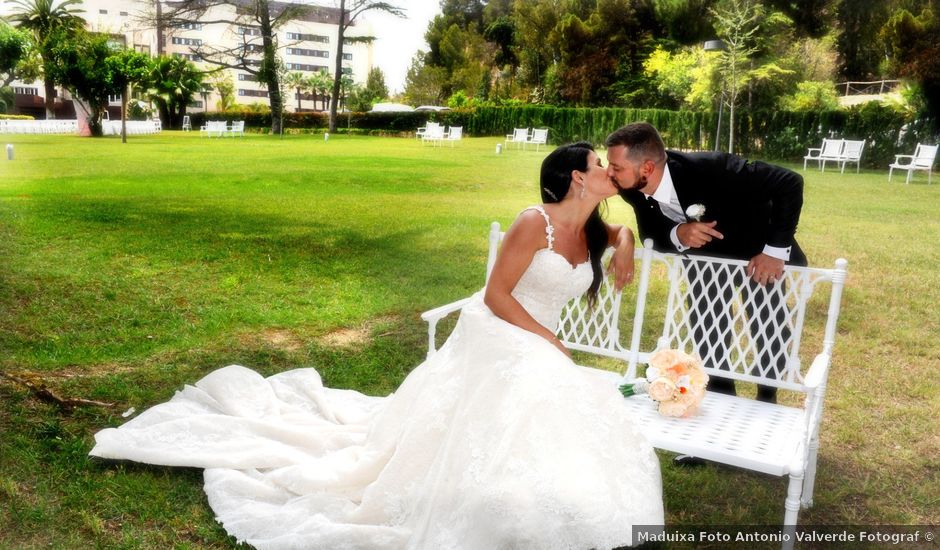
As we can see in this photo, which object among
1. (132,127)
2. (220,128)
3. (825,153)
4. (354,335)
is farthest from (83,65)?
(825,153)

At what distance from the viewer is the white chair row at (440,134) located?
5801 mm

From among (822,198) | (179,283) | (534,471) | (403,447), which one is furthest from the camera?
(822,198)

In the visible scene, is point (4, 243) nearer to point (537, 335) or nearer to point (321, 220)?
point (321, 220)

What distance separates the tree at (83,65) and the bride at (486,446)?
11.8 ft

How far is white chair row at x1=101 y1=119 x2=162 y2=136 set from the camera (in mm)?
5691

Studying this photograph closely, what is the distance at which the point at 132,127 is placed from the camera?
590cm

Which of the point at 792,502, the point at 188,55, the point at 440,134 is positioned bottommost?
the point at 792,502

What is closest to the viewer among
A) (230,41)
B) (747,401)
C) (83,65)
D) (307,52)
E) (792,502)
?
(792,502)

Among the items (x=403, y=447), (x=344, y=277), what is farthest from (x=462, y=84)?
(x=403, y=447)

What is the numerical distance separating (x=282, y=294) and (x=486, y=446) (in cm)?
309

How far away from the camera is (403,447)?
1.90 metres

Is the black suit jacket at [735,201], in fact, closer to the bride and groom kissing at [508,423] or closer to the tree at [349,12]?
the bride and groom kissing at [508,423]

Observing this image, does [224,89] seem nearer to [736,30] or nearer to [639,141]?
[736,30]

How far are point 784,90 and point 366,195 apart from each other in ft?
14.0
